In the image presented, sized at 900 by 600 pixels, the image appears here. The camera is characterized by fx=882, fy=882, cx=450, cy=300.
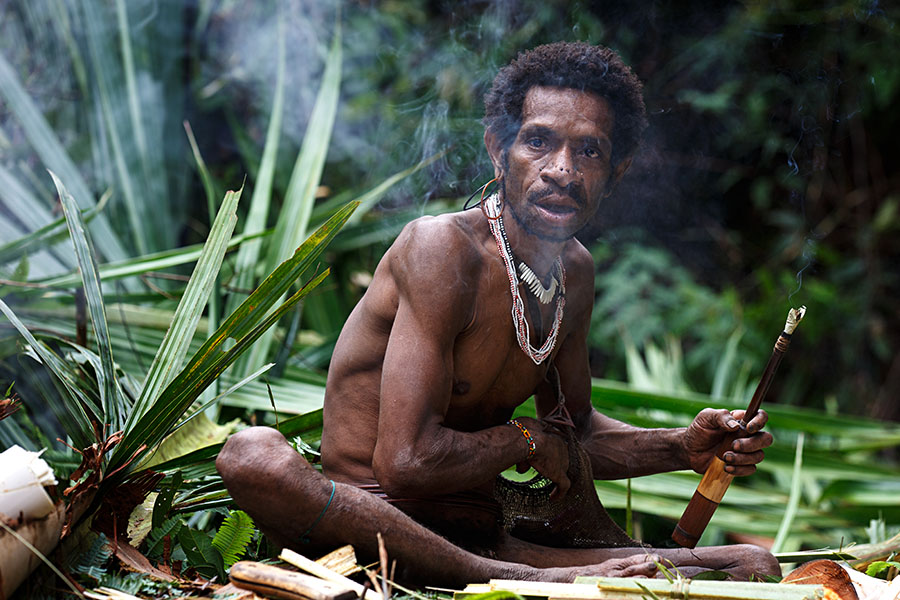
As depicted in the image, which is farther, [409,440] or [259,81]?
[259,81]

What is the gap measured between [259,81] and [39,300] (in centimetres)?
264

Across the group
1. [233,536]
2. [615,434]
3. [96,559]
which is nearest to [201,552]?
[233,536]

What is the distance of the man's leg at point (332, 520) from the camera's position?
74.3 inches

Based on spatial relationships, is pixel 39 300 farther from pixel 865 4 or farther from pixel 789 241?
pixel 789 241

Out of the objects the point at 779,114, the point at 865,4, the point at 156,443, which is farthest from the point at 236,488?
the point at 779,114

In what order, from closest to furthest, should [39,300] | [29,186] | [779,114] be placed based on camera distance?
[39,300], [29,186], [779,114]

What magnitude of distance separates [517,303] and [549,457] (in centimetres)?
40

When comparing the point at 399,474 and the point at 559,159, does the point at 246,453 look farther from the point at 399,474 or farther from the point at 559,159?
the point at 559,159

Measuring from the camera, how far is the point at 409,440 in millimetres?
1988

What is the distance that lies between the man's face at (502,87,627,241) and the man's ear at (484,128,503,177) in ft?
0.16

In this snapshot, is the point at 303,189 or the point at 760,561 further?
the point at 303,189

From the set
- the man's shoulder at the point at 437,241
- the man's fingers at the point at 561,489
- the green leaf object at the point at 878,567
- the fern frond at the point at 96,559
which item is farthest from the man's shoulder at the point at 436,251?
the green leaf object at the point at 878,567

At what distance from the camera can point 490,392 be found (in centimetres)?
226

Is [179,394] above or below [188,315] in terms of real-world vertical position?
below
